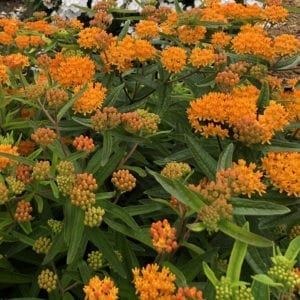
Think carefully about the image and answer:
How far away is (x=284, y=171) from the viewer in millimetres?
2266

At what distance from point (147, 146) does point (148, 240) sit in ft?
2.83

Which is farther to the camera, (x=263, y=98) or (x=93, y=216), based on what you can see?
(x=263, y=98)

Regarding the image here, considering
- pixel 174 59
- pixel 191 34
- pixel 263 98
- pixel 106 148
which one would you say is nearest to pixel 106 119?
pixel 106 148

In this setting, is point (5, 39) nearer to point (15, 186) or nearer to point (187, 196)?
point (15, 186)

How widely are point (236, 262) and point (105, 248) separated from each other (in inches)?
27.1

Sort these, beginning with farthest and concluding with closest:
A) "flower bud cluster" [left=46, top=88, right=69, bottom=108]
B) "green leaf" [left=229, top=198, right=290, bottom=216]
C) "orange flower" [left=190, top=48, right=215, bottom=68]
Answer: "orange flower" [left=190, top=48, right=215, bottom=68] < "flower bud cluster" [left=46, top=88, right=69, bottom=108] < "green leaf" [left=229, top=198, right=290, bottom=216]

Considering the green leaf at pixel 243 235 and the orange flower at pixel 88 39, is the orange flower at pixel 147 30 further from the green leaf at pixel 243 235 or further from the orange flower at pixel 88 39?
the green leaf at pixel 243 235

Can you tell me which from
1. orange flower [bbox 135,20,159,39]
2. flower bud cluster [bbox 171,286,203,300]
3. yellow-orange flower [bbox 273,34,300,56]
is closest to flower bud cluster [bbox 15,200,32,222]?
flower bud cluster [bbox 171,286,203,300]

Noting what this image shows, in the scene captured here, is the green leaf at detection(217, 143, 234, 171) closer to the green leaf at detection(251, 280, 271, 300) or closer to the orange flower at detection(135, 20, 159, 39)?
the green leaf at detection(251, 280, 271, 300)

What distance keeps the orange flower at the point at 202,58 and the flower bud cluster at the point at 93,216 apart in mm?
1232

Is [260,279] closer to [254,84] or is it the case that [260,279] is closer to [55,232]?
[55,232]

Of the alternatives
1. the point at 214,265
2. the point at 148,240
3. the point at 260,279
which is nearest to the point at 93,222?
the point at 148,240

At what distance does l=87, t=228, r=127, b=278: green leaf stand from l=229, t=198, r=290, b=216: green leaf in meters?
0.59

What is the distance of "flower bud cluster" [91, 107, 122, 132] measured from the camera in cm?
235
